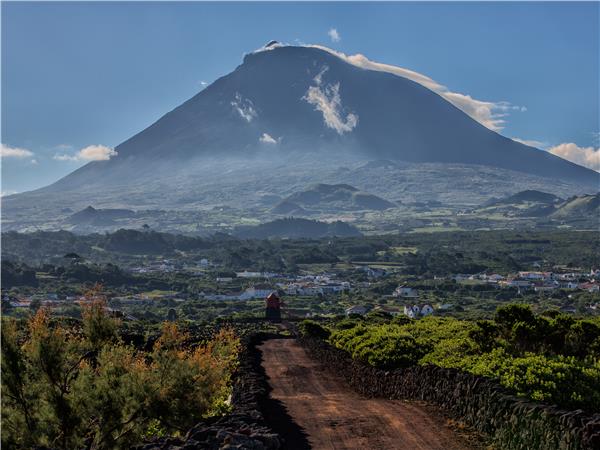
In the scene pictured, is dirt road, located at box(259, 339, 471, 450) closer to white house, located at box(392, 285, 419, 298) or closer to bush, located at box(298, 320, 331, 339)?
bush, located at box(298, 320, 331, 339)

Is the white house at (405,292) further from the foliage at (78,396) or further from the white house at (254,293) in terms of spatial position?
the foliage at (78,396)

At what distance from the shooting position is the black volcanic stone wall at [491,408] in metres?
14.6

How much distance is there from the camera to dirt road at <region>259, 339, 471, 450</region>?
17.5 m

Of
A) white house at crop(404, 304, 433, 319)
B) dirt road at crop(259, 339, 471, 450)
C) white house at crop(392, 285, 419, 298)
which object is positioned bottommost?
white house at crop(392, 285, 419, 298)

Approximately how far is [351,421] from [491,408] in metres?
3.80

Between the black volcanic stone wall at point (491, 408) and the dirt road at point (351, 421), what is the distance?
66 cm

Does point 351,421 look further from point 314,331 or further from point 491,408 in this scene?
point 314,331

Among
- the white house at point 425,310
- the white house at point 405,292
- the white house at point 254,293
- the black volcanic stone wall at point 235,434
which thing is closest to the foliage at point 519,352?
the black volcanic stone wall at point 235,434

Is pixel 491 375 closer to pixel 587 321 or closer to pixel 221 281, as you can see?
pixel 587 321

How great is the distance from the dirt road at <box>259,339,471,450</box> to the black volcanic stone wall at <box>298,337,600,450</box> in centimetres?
66

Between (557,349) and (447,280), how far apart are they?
138 metres

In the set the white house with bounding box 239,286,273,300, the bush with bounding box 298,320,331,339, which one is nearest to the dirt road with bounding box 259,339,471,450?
the bush with bounding box 298,320,331,339

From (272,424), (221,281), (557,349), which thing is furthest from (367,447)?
(221,281)

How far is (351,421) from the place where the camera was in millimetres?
19859
